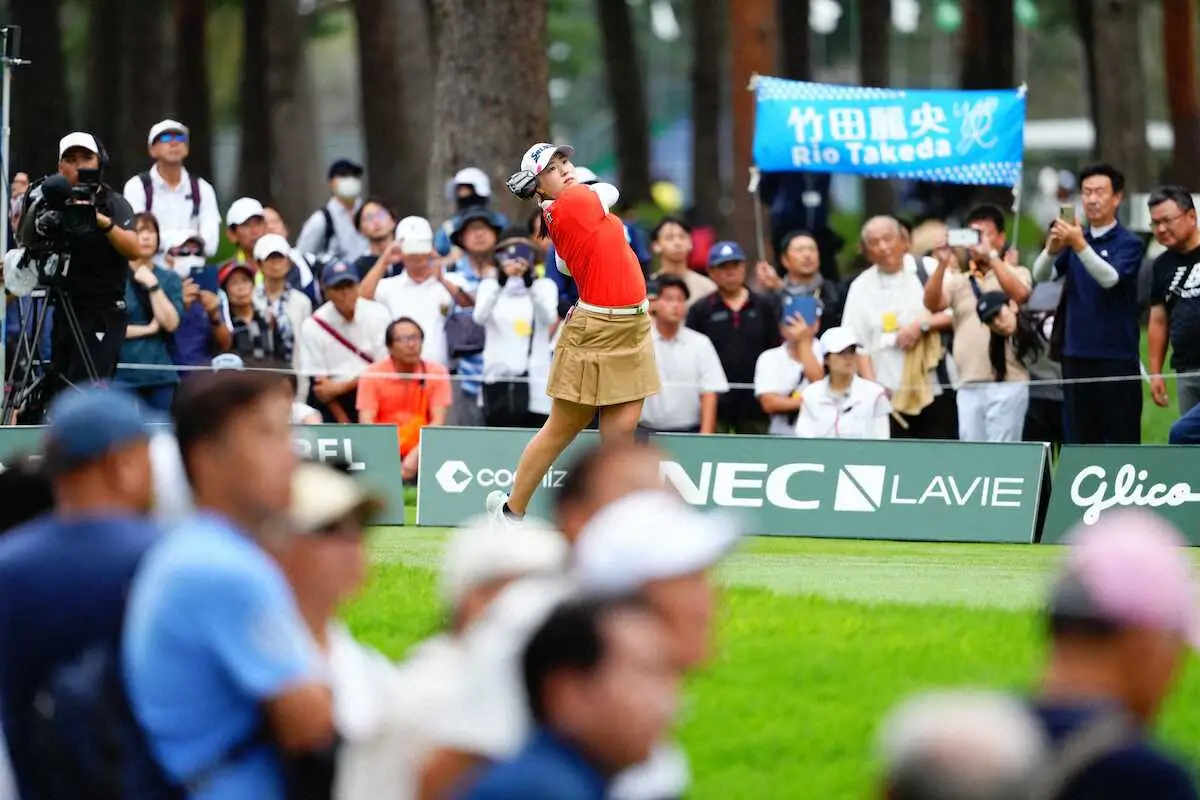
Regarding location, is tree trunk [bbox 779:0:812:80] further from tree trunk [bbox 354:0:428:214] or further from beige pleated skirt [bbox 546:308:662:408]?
beige pleated skirt [bbox 546:308:662:408]

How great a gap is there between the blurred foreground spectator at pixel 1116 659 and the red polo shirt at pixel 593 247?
30.8 feet

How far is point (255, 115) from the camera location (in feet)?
135

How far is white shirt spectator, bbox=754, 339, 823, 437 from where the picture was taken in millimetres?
17984

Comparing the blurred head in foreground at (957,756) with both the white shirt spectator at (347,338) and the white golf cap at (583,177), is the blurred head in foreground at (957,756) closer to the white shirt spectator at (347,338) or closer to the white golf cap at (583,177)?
the white golf cap at (583,177)

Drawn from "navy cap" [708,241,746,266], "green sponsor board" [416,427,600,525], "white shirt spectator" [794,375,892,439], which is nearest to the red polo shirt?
"green sponsor board" [416,427,600,525]

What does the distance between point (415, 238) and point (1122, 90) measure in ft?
60.2

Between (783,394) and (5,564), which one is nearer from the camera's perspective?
(5,564)

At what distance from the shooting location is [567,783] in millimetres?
4227

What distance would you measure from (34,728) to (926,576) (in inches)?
304

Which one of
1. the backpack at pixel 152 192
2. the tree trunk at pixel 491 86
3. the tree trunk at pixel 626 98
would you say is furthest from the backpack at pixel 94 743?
the tree trunk at pixel 626 98

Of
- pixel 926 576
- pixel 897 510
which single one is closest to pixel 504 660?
pixel 926 576

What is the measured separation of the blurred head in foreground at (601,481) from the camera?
6.28 m

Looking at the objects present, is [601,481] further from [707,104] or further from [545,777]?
[707,104]

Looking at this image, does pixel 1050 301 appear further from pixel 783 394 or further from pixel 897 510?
pixel 897 510
